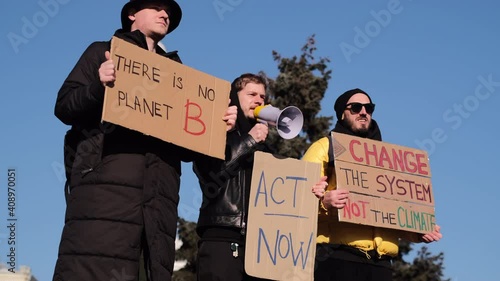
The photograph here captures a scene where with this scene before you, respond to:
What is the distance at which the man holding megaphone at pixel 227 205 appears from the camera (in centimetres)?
456

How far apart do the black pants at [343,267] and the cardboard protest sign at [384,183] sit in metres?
0.24

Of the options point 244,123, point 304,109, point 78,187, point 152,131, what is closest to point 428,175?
point 244,123

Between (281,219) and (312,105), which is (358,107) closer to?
(281,219)

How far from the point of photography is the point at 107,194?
3711 mm

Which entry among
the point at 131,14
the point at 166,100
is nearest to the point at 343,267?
the point at 166,100

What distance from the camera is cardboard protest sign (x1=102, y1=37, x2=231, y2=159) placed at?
12.8 ft

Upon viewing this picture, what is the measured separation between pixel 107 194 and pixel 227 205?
41.9 inches

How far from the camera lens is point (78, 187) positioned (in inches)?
149

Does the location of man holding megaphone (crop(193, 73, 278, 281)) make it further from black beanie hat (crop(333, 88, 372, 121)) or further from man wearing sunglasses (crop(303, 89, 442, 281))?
black beanie hat (crop(333, 88, 372, 121))

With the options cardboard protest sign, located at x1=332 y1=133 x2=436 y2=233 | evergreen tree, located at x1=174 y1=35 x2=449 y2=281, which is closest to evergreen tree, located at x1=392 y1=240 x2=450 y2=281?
evergreen tree, located at x1=174 y1=35 x2=449 y2=281

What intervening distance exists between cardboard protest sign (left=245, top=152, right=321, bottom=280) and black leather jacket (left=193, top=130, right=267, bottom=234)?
7cm

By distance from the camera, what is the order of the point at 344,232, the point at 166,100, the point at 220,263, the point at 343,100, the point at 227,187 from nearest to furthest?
the point at 166,100 < the point at 220,263 < the point at 227,187 < the point at 344,232 < the point at 343,100

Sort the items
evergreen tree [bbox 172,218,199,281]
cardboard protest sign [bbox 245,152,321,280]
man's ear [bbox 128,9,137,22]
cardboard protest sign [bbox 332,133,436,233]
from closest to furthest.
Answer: man's ear [bbox 128,9,137,22], cardboard protest sign [bbox 245,152,321,280], cardboard protest sign [bbox 332,133,436,233], evergreen tree [bbox 172,218,199,281]

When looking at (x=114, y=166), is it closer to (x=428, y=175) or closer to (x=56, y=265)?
(x=56, y=265)
